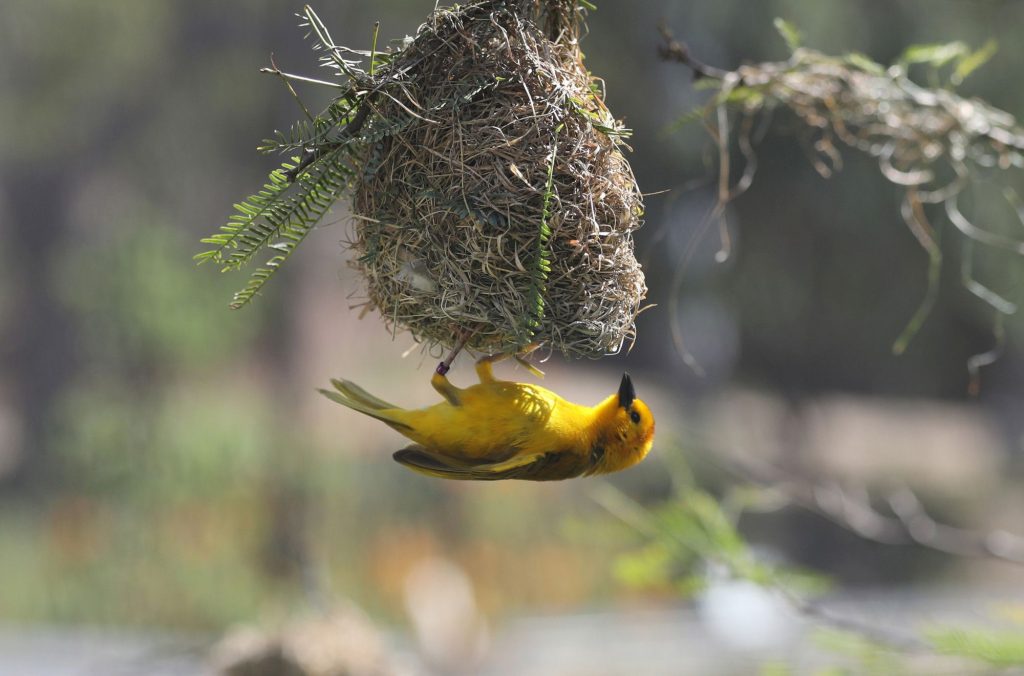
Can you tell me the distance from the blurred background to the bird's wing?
4.74m

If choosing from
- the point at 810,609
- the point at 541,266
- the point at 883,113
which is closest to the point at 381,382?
the point at 810,609

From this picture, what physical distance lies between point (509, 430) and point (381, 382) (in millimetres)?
10276

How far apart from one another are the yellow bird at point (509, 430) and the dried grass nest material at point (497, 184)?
263mm

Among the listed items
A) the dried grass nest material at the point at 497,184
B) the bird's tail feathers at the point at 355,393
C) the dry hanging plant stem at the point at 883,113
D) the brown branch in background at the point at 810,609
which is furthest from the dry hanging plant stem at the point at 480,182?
the brown branch in background at the point at 810,609

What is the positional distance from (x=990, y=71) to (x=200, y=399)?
9375mm

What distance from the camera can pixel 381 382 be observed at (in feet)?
41.4

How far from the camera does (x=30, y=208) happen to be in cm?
1428

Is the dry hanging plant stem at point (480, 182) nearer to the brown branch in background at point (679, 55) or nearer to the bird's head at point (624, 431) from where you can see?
the bird's head at point (624, 431)

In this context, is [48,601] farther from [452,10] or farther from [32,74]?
[452,10]

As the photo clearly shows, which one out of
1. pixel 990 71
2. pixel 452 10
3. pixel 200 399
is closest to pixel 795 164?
pixel 990 71

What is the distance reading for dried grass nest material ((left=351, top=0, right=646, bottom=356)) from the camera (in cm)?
211

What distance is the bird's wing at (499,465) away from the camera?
7.77ft

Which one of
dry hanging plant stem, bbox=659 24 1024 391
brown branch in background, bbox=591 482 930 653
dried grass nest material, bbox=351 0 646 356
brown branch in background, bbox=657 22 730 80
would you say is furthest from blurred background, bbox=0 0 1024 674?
dried grass nest material, bbox=351 0 646 356

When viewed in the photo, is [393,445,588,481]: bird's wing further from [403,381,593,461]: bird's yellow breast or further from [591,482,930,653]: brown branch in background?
[591,482,930,653]: brown branch in background
